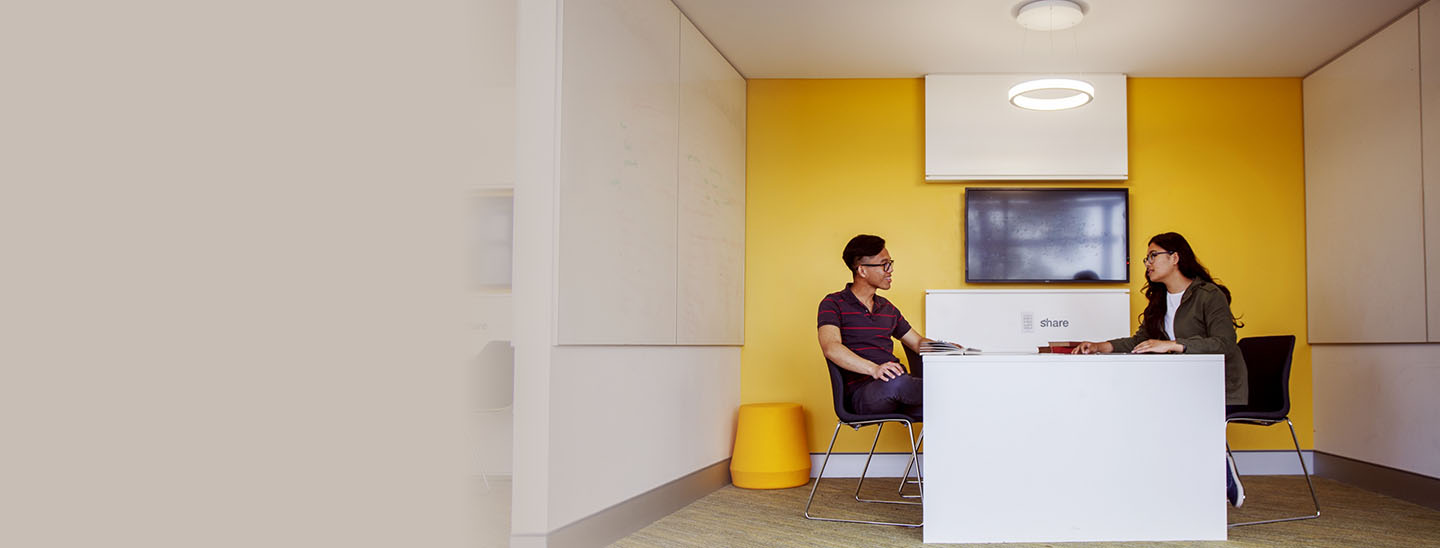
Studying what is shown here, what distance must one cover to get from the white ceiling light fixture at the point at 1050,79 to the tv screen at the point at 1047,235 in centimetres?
88

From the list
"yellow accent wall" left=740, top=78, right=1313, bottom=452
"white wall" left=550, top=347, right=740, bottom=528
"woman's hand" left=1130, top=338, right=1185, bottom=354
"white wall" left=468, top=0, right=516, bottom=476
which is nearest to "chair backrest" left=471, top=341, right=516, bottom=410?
"white wall" left=468, top=0, right=516, bottom=476

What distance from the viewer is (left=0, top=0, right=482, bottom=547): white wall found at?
2.12m

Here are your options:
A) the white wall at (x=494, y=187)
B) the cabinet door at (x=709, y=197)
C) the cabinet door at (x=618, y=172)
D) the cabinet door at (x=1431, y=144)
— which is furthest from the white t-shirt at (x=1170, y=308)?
the white wall at (x=494, y=187)

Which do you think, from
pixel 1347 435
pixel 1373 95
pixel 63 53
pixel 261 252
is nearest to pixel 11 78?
pixel 63 53

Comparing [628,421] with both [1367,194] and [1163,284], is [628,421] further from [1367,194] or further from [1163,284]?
[1367,194]

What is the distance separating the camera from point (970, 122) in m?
6.02

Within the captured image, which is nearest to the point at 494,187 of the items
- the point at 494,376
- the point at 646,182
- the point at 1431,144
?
the point at 646,182

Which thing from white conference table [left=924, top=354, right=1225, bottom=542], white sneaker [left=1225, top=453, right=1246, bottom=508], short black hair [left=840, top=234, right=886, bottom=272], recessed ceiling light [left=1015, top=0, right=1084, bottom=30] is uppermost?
recessed ceiling light [left=1015, top=0, right=1084, bottom=30]

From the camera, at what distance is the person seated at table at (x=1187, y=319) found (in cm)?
422

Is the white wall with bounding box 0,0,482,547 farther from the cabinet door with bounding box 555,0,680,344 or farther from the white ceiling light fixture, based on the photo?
the white ceiling light fixture

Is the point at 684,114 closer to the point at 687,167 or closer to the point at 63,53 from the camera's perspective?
the point at 687,167

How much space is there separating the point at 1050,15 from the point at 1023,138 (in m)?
1.22

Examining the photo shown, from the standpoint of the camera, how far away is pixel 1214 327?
14.1 feet

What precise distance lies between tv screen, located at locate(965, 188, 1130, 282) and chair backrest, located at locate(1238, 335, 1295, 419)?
1.06 m
